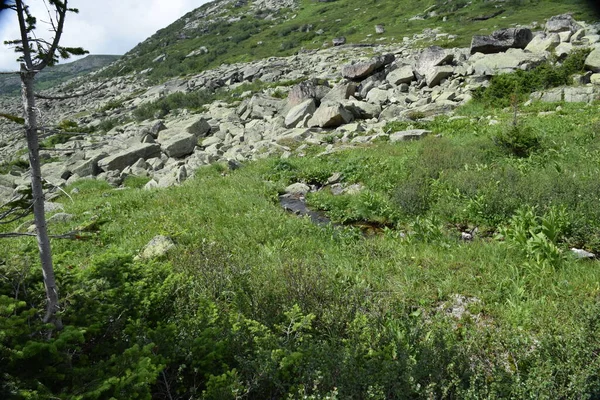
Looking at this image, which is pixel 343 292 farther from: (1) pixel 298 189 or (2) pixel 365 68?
(2) pixel 365 68

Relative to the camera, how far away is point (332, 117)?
20.6 metres

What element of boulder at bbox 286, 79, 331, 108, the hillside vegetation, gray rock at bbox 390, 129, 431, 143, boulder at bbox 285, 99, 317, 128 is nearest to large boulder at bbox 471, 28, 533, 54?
boulder at bbox 286, 79, 331, 108

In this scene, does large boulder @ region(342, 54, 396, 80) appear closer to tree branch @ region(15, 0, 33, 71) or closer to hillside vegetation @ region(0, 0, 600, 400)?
hillside vegetation @ region(0, 0, 600, 400)

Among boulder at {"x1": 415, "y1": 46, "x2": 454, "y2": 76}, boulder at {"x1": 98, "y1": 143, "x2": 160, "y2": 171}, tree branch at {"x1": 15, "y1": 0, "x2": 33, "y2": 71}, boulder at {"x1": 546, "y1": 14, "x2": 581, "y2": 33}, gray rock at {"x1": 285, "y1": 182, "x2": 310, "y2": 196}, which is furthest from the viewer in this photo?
boulder at {"x1": 546, "y1": 14, "x2": 581, "y2": 33}

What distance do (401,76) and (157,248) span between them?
2342cm

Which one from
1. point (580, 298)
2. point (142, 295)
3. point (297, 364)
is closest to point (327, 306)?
point (297, 364)

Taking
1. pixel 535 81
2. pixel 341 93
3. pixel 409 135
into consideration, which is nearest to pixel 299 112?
pixel 341 93

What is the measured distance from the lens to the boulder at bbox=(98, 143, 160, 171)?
67.3 ft

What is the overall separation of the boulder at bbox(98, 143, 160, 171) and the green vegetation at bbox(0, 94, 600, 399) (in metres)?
9.60

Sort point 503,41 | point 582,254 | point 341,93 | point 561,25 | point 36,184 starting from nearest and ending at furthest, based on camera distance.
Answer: point 36,184 < point 582,254 < point 341,93 < point 503,41 < point 561,25

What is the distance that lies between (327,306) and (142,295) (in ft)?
6.98

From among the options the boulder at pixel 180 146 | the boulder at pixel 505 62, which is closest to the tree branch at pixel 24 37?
the boulder at pixel 180 146

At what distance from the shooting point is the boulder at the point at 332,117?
67.8 ft

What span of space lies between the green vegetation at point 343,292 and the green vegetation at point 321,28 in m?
36.0
